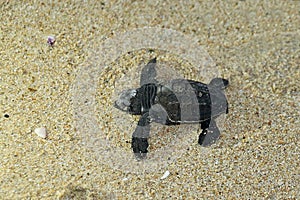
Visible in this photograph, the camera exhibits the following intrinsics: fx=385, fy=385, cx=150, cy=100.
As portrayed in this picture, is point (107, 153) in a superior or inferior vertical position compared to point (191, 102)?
inferior

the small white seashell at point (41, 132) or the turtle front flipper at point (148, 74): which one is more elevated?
the turtle front flipper at point (148, 74)

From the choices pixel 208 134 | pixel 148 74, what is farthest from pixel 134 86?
pixel 208 134

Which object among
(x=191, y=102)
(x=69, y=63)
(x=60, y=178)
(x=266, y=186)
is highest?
(x=69, y=63)

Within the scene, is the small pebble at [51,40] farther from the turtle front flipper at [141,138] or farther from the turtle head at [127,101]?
the turtle front flipper at [141,138]

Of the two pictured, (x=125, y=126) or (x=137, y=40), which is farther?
(x=137, y=40)

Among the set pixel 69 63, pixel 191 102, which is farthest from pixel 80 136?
pixel 191 102

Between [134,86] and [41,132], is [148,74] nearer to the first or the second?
[134,86]

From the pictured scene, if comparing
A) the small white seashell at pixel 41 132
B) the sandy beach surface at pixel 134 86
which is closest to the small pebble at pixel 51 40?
the sandy beach surface at pixel 134 86

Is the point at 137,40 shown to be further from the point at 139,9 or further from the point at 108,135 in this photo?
the point at 108,135
